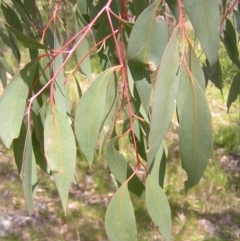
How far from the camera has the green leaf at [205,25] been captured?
841mm

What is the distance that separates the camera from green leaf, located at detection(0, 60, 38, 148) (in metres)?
0.95

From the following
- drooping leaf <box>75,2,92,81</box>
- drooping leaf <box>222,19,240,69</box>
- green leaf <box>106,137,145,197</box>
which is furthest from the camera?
drooping leaf <box>222,19,240,69</box>

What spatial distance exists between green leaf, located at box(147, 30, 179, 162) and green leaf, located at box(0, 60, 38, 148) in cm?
27

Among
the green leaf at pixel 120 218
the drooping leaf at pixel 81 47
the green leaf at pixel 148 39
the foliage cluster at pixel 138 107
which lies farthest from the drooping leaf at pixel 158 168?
the drooping leaf at pixel 81 47

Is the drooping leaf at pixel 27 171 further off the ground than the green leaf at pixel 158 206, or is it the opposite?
the drooping leaf at pixel 27 171

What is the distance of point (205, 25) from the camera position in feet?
2.78

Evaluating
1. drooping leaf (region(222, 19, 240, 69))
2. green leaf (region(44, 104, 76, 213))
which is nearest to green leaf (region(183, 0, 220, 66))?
green leaf (region(44, 104, 76, 213))

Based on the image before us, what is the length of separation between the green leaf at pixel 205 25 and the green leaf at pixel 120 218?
0.28 metres

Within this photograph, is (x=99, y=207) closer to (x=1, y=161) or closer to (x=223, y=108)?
(x=1, y=161)

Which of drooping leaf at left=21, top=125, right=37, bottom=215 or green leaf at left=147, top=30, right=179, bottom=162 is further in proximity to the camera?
drooping leaf at left=21, top=125, right=37, bottom=215

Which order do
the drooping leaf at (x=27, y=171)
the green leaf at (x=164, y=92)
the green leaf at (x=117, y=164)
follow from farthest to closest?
the green leaf at (x=117, y=164) → the drooping leaf at (x=27, y=171) → the green leaf at (x=164, y=92)

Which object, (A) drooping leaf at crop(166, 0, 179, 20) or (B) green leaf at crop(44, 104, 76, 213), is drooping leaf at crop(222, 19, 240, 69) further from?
(B) green leaf at crop(44, 104, 76, 213)

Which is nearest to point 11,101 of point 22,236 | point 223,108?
point 22,236

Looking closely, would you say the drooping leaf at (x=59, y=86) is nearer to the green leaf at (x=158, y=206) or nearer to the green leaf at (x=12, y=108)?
the green leaf at (x=12, y=108)
